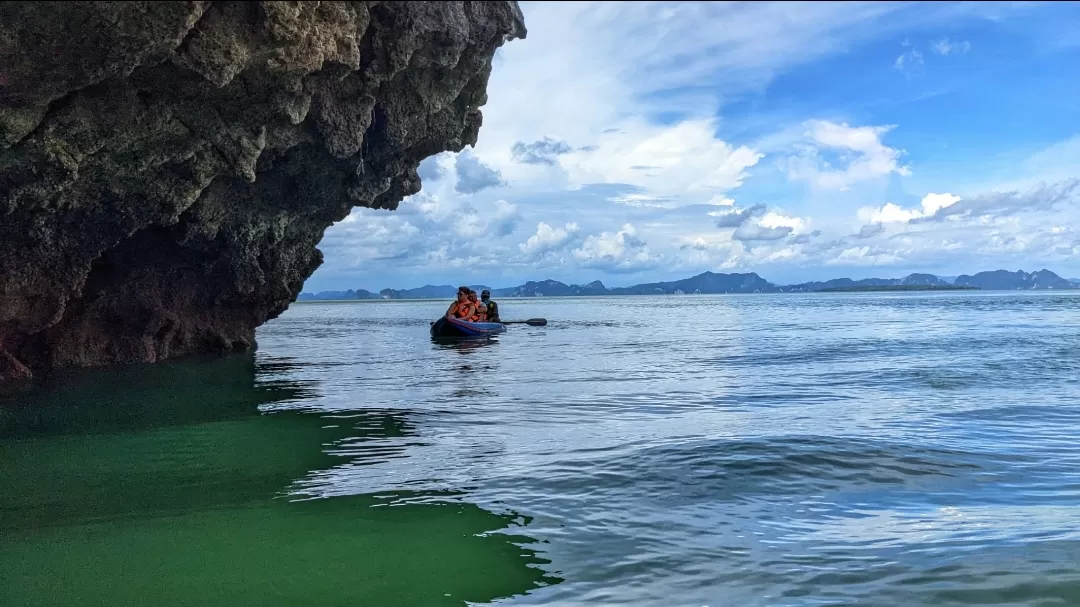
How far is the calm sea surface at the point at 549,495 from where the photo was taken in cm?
502

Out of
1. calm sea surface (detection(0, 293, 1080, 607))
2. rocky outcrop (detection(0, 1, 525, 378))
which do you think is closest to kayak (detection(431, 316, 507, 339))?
rocky outcrop (detection(0, 1, 525, 378))

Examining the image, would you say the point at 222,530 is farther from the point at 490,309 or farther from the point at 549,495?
the point at 490,309

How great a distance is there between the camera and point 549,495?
7164 mm

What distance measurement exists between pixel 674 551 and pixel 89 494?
231 inches

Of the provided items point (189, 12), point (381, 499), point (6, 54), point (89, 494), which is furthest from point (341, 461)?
point (6, 54)

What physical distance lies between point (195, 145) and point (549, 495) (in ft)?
33.2

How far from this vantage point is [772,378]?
16.5 metres

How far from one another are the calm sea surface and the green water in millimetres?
28

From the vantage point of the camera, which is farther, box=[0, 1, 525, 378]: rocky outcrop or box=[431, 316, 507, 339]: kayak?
box=[431, 316, 507, 339]: kayak

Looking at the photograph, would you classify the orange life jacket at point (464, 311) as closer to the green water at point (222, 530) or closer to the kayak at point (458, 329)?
the kayak at point (458, 329)

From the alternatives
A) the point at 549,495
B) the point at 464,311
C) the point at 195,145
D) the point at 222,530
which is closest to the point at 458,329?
the point at 464,311

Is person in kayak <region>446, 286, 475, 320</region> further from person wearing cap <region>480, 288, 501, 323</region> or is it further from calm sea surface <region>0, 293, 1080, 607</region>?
calm sea surface <region>0, 293, 1080, 607</region>

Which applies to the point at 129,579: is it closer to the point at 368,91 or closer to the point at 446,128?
the point at 368,91

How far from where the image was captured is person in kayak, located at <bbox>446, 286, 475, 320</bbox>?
33034 mm
